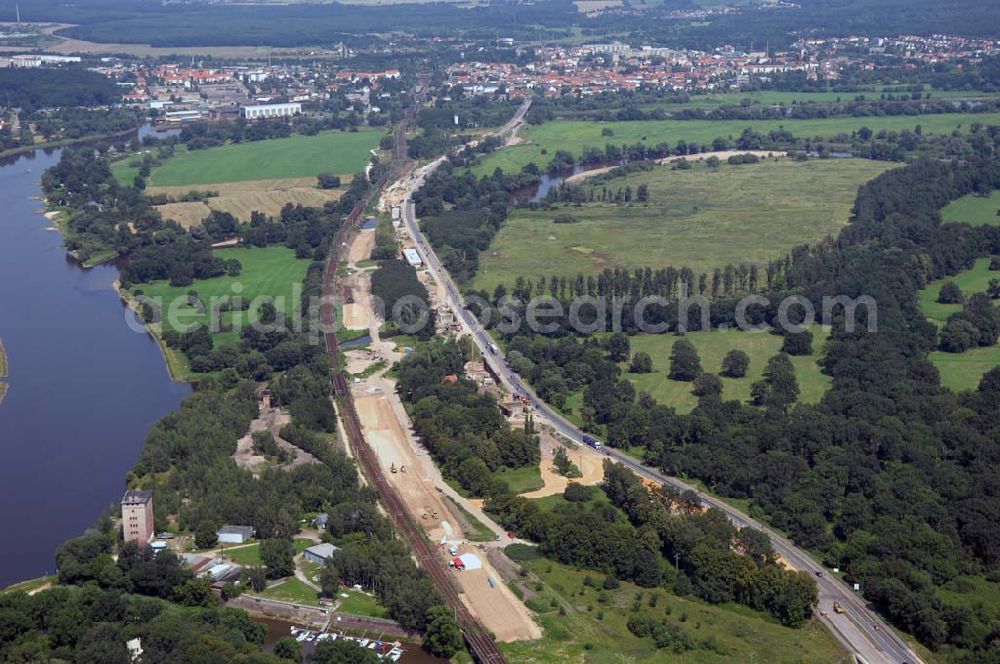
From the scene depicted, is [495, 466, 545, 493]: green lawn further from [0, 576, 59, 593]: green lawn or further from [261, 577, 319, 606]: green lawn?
[0, 576, 59, 593]: green lawn

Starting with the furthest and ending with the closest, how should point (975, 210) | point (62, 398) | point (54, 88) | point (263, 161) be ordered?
point (54, 88) → point (263, 161) → point (975, 210) → point (62, 398)

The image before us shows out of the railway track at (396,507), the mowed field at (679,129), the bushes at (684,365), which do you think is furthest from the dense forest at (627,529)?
the mowed field at (679,129)

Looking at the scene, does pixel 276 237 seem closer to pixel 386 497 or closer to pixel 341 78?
pixel 386 497

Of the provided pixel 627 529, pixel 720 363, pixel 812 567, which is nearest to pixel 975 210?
pixel 720 363

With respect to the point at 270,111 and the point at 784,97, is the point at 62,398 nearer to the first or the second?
the point at 270,111

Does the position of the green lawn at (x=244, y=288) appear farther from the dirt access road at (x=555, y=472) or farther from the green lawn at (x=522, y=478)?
the green lawn at (x=522, y=478)
